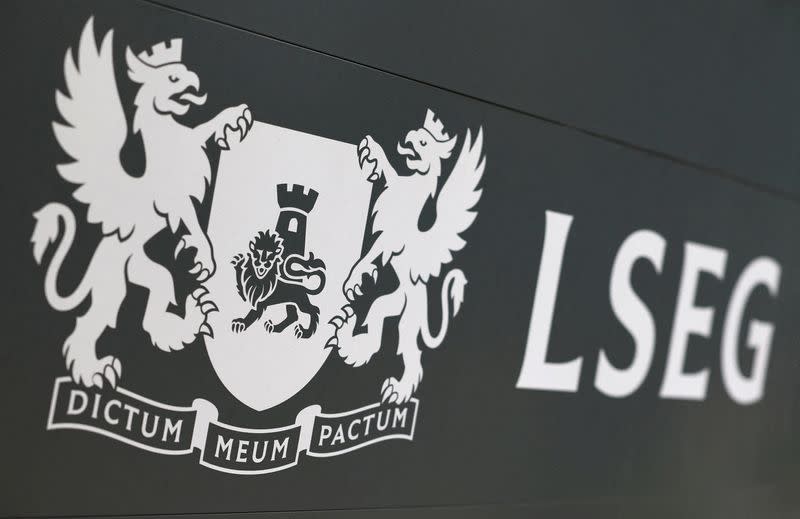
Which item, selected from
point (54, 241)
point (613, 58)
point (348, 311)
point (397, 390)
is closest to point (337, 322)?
point (348, 311)

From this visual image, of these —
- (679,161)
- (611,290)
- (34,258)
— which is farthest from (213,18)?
(679,161)

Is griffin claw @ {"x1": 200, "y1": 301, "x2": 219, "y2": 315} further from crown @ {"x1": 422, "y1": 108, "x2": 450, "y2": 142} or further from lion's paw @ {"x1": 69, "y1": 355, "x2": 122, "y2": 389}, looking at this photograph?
crown @ {"x1": 422, "y1": 108, "x2": 450, "y2": 142}

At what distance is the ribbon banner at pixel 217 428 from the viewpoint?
5.30ft

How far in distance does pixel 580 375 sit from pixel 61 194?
1595mm

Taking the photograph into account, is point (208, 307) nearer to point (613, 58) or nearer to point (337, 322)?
point (337, 322)

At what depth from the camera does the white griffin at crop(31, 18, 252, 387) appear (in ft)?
5.09

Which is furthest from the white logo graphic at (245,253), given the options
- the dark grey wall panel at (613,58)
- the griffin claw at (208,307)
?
the dark grey wall panel at (613,58)

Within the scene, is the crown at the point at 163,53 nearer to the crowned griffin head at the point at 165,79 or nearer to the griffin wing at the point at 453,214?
the crowned griffin head at the point at 165,79

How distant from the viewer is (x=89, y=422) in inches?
63.8

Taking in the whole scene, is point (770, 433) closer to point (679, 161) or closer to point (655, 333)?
point (655, 333)

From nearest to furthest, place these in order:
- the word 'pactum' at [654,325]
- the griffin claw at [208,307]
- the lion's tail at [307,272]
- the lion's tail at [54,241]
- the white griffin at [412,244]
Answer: the lion's tail at [54,241], the griffin claw at [208,307], the lion's tail at [307,272], the white griffin at [412,244], the word 'pactum' at [654,325]

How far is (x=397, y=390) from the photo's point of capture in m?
2.03

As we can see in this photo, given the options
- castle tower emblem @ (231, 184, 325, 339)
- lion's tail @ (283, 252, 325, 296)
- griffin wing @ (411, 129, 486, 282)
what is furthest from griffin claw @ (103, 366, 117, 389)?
griffin wing @ (411, 129, 486, 282)

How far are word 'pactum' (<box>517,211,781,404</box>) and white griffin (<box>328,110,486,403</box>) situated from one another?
13.0 inches
